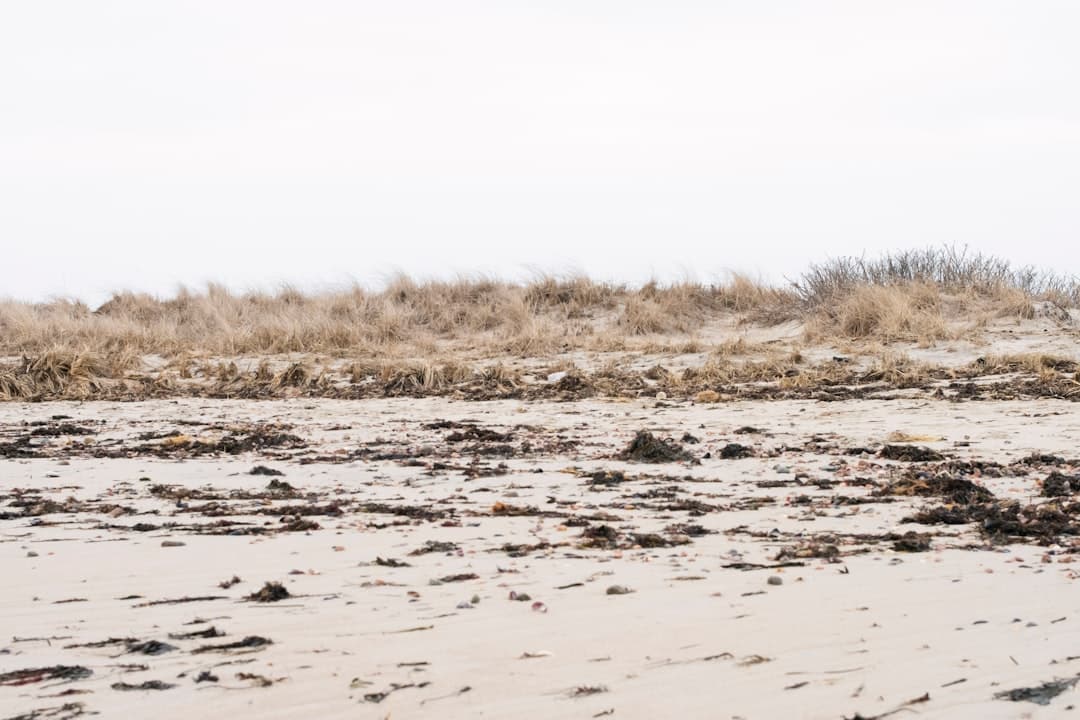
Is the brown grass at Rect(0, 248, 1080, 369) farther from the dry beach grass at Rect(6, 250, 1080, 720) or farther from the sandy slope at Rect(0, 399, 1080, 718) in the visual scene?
the sandy slope at Rect(0, 399, 1080, 718)

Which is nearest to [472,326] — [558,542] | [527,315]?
[527,315]

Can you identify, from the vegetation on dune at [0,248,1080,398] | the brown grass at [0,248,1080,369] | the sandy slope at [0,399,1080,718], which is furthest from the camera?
the brown grass at [0,248,1080,369]

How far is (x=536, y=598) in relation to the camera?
343cm

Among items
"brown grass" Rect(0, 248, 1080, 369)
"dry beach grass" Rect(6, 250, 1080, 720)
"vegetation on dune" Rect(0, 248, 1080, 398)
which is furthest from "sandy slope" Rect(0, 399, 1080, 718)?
"brown grass" Rect(0, 248, 1080, 369)

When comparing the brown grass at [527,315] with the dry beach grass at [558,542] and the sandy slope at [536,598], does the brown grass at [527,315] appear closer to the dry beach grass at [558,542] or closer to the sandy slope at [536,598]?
the dry beach grass at [558,542]

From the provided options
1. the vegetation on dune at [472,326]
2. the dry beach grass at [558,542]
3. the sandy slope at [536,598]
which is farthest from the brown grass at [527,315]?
the sandy slope at [536,598]

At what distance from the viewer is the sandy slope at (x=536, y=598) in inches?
101

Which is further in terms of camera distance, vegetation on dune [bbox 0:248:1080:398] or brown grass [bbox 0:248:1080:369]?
brown grass [bbox 0:248:1080:369]

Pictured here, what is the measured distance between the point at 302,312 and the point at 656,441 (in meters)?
11.7

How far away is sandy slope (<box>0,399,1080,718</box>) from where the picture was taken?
2.57 meters

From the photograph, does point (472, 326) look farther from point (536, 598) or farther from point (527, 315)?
point (536, 598)

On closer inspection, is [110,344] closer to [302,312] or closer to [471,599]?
[302,312]

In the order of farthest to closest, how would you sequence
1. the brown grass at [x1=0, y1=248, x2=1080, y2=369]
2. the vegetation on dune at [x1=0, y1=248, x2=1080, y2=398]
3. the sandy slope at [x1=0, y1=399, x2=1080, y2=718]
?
the brown grass at [x1=0, y1=248, x2=1080, y2=369]
the vegetation on dune at [x1=0, y1=248, x2=1080, y2=398]
the sandy slope at [x1=0, y1=399, x2=1080, y2=718]

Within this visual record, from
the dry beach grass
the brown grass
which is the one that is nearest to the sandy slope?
the dry beach grass
